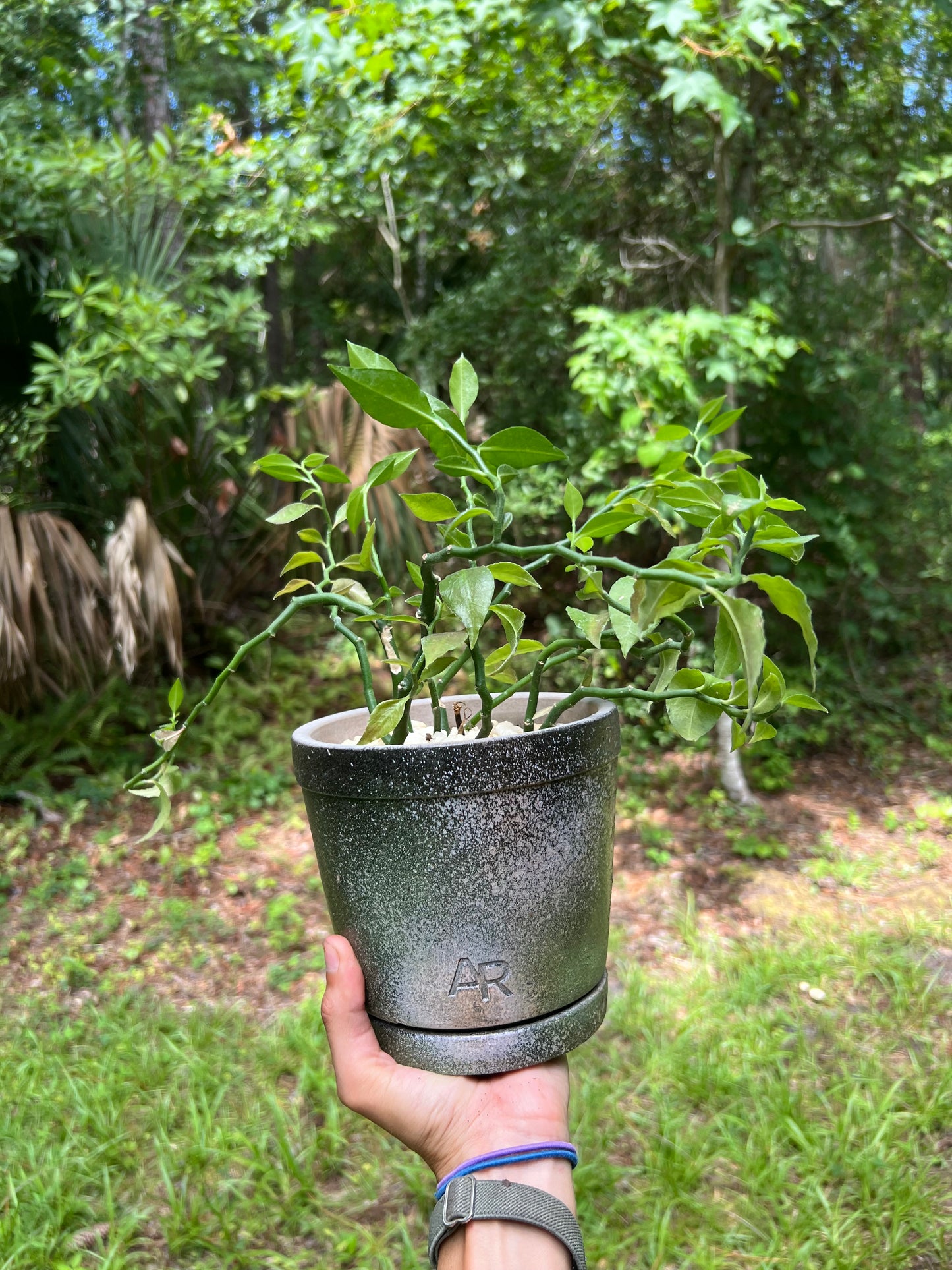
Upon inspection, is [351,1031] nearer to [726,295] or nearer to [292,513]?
[292,513]

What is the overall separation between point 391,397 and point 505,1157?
60 cm

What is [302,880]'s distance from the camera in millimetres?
2924

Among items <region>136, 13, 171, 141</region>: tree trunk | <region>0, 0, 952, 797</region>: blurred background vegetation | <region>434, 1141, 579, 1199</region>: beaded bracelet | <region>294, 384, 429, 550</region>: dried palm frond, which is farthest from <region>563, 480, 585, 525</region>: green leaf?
<region>136, 13, 171, 141</region>: tree trunk

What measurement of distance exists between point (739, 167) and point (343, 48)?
1.42 metres

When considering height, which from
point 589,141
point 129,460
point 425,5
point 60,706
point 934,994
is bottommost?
point 934,994

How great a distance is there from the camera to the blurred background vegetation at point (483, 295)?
2.62 meters

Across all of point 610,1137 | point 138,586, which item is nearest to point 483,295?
point 138,586

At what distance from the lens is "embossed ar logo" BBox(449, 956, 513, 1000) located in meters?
0.71

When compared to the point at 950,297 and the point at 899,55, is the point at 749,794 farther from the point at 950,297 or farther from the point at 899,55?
the point at 899,55

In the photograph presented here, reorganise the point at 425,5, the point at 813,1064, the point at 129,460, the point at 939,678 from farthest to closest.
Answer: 1. the point at 939,678
2. the point at 129,460
3. the point at 425,5
4. the point at 813,1064

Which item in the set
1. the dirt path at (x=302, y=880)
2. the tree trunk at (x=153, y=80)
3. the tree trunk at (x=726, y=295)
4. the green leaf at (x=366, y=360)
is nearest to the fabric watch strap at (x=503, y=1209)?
the green leaf at (x=366, y=360)

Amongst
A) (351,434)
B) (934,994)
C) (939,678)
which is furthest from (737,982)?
(939,678)

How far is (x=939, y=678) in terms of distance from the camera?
4059mm

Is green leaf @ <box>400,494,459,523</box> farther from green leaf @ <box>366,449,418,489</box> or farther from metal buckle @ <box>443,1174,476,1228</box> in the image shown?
metal buckle @ <box>443,1174,476,1228</box>
